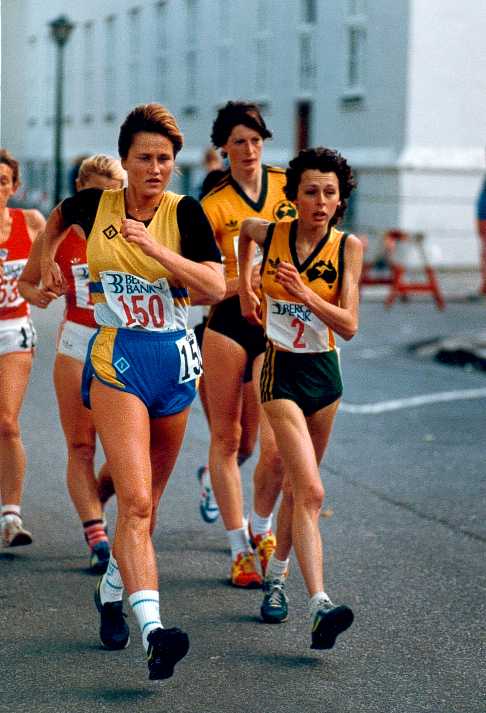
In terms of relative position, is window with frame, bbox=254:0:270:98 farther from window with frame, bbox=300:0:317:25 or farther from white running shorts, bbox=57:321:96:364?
white running shorts, bbox=57:321:96:364

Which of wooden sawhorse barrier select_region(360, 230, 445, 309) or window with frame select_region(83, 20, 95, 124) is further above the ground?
window with frame select_region(83, 20, 95, 124)

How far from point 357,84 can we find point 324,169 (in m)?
26.2

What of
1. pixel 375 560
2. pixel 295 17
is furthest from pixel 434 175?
pixel 375 560

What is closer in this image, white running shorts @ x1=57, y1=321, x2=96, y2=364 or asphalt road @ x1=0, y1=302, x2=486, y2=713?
asphalt road @ x1=0, y1=302, x2=486, y2=713

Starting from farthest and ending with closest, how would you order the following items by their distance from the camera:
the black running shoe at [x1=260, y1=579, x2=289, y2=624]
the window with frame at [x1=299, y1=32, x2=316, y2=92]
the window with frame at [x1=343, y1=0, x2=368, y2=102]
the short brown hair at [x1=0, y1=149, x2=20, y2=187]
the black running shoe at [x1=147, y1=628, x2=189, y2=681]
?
1. the window with frame at [x1=299, y1=32, x2=316, y2=92]
2. the window with frame at [x1=343, y1=0, x2=368, y2=102]
3. the short brown hair at [x1=0, y1=149, x2=20, y2=187]
4. the black running shoe at [x1=260, y1=579, x2=289, y2=624]
5. the black running shoe at [x1=147, y1=628, x2=189, y2=681]

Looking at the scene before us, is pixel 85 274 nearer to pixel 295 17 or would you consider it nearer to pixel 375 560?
pixel 375 560

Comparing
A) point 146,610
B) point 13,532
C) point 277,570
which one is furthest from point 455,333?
point 146,610

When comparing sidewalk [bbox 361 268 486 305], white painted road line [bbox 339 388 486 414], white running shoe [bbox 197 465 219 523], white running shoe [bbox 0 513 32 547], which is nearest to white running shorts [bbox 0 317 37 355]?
white running shoe [bbox 0 513 32 547]

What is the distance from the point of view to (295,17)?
33.5 meters

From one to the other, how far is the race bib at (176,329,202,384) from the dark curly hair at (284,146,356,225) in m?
0.80

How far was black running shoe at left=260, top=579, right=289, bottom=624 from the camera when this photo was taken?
574cm

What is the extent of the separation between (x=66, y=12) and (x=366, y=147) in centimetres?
2249

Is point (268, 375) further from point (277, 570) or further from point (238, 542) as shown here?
point (238, 542)

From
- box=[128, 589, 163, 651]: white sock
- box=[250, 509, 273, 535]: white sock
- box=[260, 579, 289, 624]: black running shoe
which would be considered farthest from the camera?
box=[250, 509, 273, 535]: white sock
